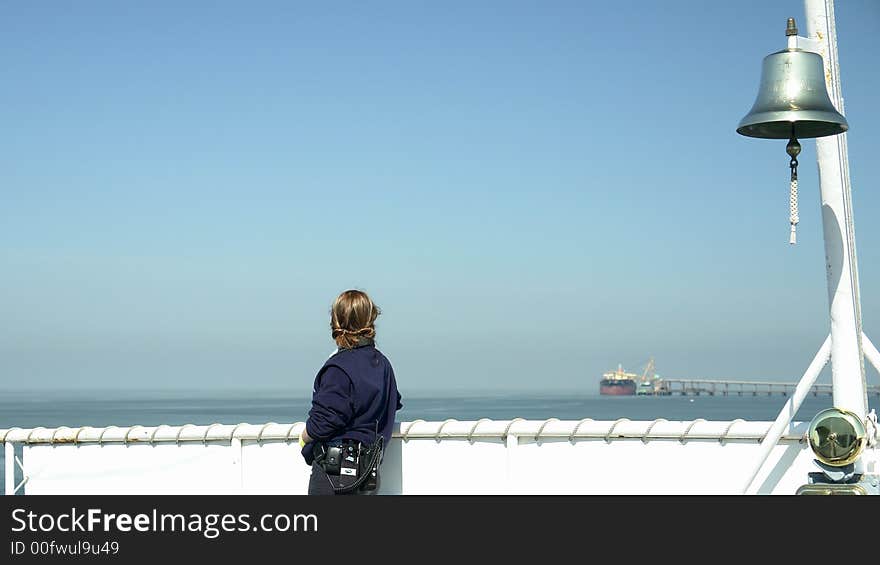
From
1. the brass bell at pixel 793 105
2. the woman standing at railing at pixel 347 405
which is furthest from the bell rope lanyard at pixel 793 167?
the woman standing at railing at pixel 347 405

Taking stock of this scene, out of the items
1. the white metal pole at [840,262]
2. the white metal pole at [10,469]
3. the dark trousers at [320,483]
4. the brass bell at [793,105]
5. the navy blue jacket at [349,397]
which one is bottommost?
the dark trousers at [320,483]

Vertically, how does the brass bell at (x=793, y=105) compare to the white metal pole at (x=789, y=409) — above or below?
above

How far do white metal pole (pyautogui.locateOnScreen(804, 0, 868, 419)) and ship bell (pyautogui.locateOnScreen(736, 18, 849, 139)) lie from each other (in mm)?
259

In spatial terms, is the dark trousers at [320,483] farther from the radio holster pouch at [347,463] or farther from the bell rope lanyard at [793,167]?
the bell rope lanyard at [793,167]

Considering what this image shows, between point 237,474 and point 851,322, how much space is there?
3897mm

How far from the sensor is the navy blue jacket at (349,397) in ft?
17.4

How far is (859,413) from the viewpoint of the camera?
6434 millimetres

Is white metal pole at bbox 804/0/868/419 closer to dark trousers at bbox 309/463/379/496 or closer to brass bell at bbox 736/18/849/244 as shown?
brass bell at bbox 736/18/849/244

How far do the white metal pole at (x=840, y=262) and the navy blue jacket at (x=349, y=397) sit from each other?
2794 mm

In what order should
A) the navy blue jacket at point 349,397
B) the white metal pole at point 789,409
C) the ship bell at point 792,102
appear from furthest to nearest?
the white metal pole at point 789,409 < the ship bell at point 792,102 < the navy blue jacket at point 349,397
